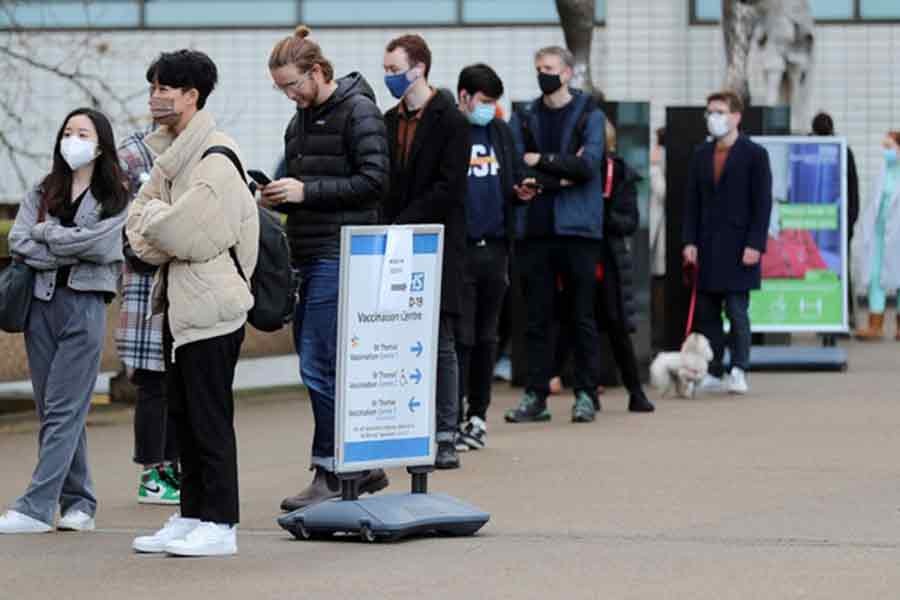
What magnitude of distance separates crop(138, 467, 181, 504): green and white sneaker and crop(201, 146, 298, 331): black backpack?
1882mm

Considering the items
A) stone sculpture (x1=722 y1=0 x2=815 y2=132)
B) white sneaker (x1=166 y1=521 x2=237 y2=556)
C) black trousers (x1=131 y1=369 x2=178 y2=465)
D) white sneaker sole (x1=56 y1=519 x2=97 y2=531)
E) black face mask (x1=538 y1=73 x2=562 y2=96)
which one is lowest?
white sneaker sole (x1=56 y1=519 x2=97 y2=531)

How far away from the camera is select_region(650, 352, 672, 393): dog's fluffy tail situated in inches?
628

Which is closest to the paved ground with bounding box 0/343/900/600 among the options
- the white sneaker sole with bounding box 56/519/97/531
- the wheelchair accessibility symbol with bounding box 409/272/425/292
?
the white sneaker sole with bounding box 56/519/97/531

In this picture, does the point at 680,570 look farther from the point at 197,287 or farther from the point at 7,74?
the point at 7,74

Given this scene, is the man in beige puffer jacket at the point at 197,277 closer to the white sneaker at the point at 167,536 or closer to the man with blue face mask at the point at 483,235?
the white sneaker at the point at 167,536

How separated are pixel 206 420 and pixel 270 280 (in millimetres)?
647

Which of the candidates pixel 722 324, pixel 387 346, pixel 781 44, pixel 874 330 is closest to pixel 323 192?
pixel 387 346

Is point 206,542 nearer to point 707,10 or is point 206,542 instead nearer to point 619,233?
point 619,233

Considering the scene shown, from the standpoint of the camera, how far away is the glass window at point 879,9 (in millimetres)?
26516

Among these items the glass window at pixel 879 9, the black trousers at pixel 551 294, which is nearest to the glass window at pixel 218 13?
the glass window at pixel 879 9

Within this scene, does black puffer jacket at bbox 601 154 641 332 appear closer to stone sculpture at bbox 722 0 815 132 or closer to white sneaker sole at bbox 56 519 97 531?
white sneaker sole at bbox 56 519 97 531

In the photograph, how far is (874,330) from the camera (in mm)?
21766

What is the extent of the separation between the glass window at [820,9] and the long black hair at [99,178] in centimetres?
1729

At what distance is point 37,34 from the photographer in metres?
23.9
